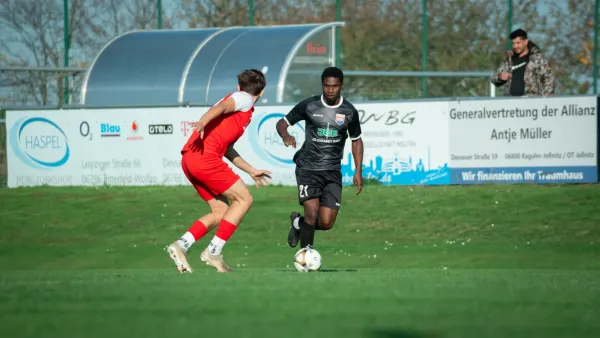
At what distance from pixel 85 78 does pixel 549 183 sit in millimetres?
11635

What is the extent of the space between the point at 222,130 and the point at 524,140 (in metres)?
10.1

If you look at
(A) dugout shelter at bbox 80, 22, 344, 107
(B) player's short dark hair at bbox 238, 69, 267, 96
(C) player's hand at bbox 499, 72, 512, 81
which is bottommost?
(B) player's short dark hair at bbox 238, 69, 267, 96

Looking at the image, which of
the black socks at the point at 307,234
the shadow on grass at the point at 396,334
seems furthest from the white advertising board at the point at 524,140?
the shadow on grass at the point at 396,334

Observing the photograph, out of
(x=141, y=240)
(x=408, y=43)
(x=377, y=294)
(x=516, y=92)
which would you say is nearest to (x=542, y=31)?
(x=408, y=43)

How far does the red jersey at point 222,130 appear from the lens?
36.7 ft

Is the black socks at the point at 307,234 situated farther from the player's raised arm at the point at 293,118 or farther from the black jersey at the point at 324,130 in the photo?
the player's raised arm at the point at 293,118

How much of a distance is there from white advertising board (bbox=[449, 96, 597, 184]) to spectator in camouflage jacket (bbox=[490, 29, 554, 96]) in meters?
0.21

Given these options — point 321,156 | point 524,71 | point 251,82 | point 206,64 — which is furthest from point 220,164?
point 206,64

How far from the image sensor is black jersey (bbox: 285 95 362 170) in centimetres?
1220

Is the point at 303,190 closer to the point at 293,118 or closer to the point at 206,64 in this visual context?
the point at 293,118

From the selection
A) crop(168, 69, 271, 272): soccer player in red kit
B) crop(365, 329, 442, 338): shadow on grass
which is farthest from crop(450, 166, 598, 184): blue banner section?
crop(365, 329, 442, 338): shadow on grass

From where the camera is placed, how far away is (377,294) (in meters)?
7.71

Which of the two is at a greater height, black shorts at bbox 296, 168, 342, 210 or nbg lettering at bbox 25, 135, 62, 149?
nbg lettering at bbox 25, 135, 62, 149

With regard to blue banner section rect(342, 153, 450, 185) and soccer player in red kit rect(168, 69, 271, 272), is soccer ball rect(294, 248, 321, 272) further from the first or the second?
blue banner section rect(342, 153, 450, 185)
